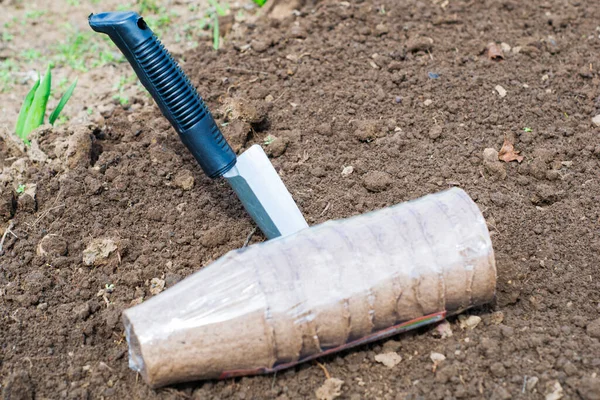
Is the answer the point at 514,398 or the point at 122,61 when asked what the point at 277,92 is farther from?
the point at 514,398

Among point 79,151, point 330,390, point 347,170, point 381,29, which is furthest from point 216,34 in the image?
point 330,390

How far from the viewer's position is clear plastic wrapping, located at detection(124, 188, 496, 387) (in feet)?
5.54

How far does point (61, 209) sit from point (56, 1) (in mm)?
2129

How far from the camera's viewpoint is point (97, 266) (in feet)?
7.17

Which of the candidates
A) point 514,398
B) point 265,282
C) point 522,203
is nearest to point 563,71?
point 522,203

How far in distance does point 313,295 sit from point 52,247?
99 centimetres

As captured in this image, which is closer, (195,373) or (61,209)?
(195,373)

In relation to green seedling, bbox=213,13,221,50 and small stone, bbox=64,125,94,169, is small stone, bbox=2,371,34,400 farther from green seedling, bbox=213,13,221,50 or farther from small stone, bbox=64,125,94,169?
green seedling, bbox=213,13,221,50

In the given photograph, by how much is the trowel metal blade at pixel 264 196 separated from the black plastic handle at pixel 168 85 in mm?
56

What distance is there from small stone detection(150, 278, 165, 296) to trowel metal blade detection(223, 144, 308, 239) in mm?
355

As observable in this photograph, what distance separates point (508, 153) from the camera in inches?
96.2

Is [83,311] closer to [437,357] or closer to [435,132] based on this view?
[437,357]

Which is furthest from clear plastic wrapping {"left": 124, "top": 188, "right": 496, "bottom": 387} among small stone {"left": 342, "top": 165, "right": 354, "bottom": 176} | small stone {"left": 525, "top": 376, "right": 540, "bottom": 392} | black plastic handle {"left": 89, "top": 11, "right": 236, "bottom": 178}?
small stone {"left": 342, "top": 165, "right": 354, "bottom": 176}

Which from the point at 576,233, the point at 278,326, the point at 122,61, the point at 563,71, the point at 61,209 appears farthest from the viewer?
the point at 122,61
